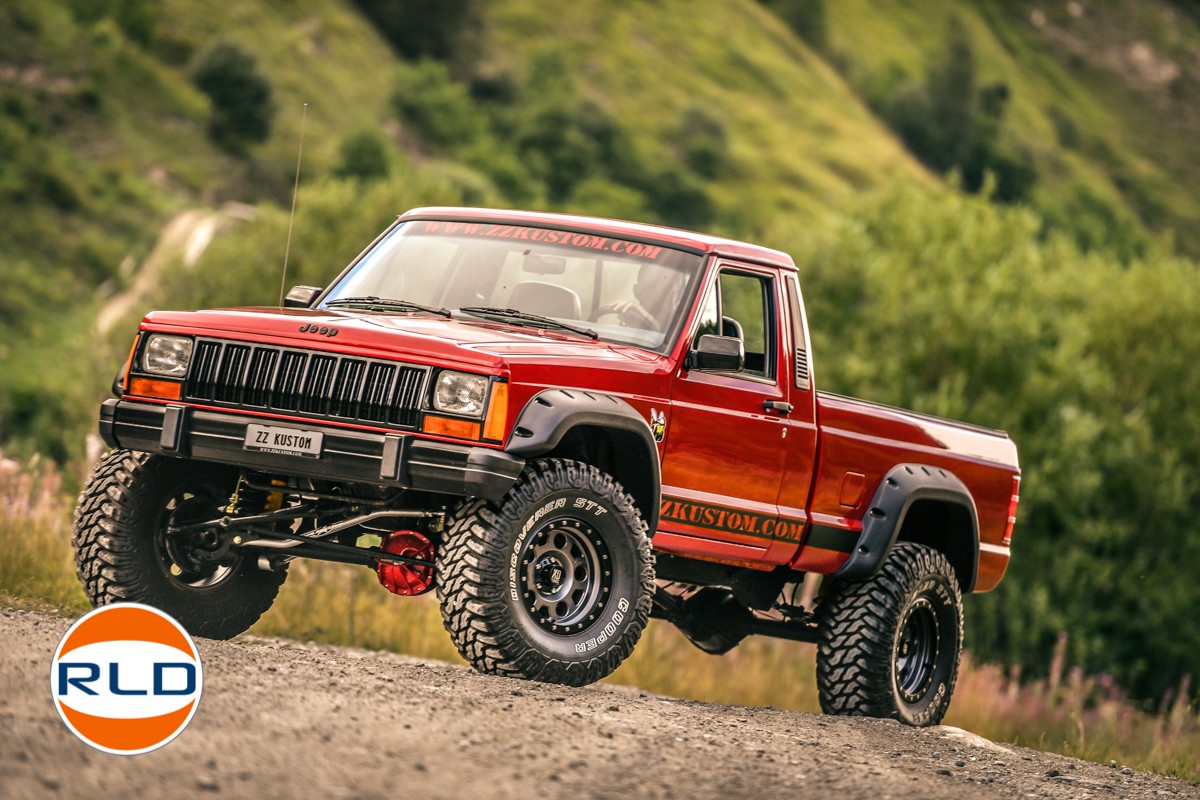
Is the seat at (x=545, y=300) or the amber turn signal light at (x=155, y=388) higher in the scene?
the seat at (x=545, y=300)

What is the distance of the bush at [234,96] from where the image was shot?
7875 cm

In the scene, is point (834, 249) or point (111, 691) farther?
point (834, 249)

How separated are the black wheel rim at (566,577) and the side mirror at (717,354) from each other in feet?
3.48

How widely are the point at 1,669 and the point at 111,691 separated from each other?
2.21 ft

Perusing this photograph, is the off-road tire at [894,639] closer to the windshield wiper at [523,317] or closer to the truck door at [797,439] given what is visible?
the truck door at [797,439]

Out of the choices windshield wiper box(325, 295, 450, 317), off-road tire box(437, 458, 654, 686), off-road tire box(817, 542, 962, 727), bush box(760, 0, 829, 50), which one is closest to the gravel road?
off-road tire box(437, 458, 654, 686)

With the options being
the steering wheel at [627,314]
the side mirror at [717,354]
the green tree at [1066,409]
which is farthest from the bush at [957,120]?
the side mirror at [717,354]

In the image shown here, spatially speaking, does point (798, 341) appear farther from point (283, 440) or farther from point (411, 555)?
point (283, 440)

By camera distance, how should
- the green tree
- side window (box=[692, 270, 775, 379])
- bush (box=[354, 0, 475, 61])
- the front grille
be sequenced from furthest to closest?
bush (box=[354, 0, 475, 61]), the green tree, side window (box=[692, 270, 775, 379]), the front grille

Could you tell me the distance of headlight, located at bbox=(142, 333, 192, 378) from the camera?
24.3 ft

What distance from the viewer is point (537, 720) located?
6.14 metres

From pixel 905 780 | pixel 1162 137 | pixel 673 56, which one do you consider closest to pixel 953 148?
pixel 673 56

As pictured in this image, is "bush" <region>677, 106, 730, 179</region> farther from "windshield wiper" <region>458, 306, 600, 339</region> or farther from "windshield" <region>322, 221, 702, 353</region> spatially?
"windshield wiper" <region>458, 306, 600, 339</region>

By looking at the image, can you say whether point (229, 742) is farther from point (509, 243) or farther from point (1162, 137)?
point (1162, 137)
